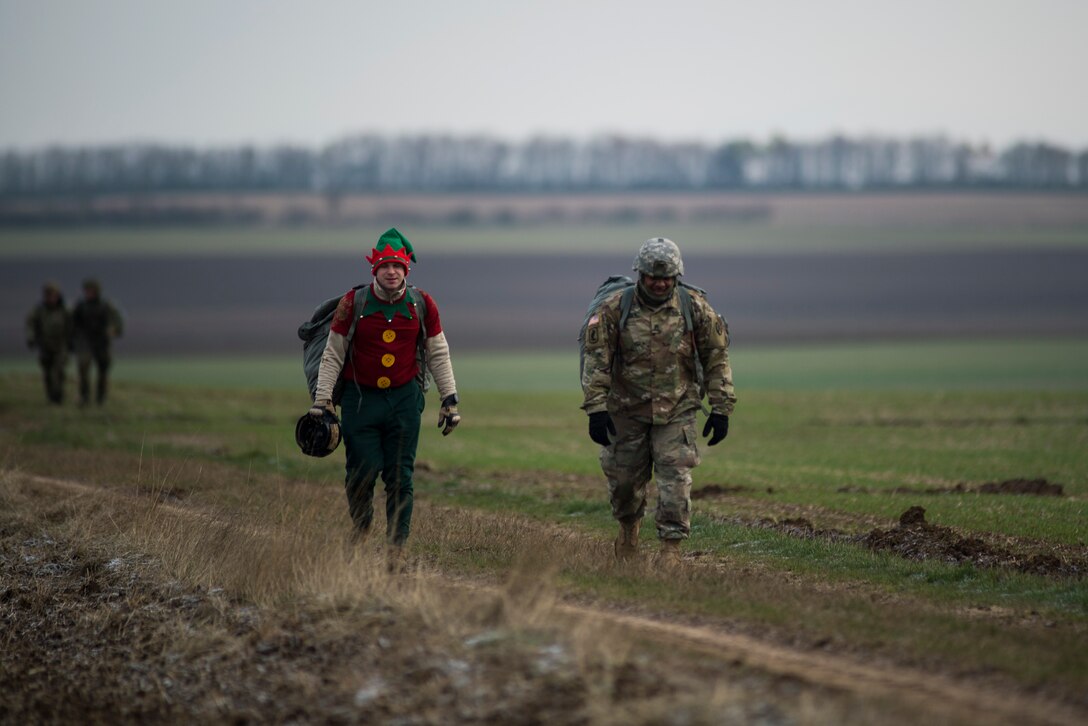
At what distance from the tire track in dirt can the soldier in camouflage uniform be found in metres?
1.86

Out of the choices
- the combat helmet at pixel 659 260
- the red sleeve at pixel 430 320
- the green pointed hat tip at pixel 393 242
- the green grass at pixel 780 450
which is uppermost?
the green pointed hat tip at pixel 393 242

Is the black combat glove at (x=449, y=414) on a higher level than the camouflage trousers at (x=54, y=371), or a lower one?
→ higher

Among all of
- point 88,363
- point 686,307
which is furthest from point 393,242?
point 88,363

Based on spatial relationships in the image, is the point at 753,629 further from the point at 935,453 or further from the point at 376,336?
the point at 935,453

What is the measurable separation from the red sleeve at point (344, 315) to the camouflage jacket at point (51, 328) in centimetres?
2086

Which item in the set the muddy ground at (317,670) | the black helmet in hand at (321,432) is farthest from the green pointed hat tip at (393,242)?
the muddy ground at (317,670)

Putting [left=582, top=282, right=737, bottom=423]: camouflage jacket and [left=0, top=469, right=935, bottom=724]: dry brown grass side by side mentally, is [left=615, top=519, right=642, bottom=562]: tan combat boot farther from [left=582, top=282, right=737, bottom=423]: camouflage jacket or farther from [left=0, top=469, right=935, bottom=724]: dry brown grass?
[left=582, top=282, right=737, bottom=423]: camouflage jacket

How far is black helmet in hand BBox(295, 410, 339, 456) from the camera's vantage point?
1113 centimetres

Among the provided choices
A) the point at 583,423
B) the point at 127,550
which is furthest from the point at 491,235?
the point at 127,550

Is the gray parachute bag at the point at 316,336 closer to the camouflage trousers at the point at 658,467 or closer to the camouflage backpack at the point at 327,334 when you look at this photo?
the camouflage backpack at the point at 327,334

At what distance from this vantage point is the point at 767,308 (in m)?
88.2

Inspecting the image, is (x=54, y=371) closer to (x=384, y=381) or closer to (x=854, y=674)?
(x=384, y=381)

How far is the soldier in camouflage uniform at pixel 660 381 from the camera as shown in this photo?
441 inches

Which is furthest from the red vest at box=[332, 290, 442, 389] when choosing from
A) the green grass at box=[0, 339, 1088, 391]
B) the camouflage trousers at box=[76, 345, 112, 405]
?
the green grass at box=[0, 339, 1088, 391]
